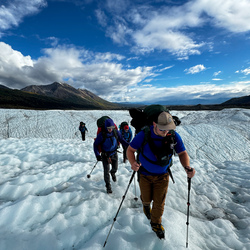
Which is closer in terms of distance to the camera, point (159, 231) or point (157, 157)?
point (157, 157)

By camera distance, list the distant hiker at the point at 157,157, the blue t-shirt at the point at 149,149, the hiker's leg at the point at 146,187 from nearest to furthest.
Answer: the distant hiker at the point at 157,157 < the blue t-shirt at the point at 149,149 < the hiker's leg at the point at 146,187

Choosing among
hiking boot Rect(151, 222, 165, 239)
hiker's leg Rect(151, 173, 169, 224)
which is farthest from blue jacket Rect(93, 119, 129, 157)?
hiking boot Rect(151, 222, 165, 239)

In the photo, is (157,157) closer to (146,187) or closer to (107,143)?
(146,187)

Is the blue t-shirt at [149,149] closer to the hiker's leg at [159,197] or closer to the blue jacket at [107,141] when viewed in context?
the hiker's leg at [159,197]

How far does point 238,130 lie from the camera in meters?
16.0

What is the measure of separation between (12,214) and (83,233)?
2136 mm

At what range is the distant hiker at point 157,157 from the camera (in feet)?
9.38

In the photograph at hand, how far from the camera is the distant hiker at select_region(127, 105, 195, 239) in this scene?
9.38 feet

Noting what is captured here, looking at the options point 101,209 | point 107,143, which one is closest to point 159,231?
point 101,209

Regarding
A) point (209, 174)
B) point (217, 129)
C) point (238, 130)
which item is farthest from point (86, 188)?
point (238, 130)

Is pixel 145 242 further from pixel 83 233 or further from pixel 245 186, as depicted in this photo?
pixel 245 186

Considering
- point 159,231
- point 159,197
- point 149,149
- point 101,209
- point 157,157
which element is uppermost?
point 149,149

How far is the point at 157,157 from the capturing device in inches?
115

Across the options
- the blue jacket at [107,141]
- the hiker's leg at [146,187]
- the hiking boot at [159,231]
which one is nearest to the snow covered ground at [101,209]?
the hiking boot at [159,231]
